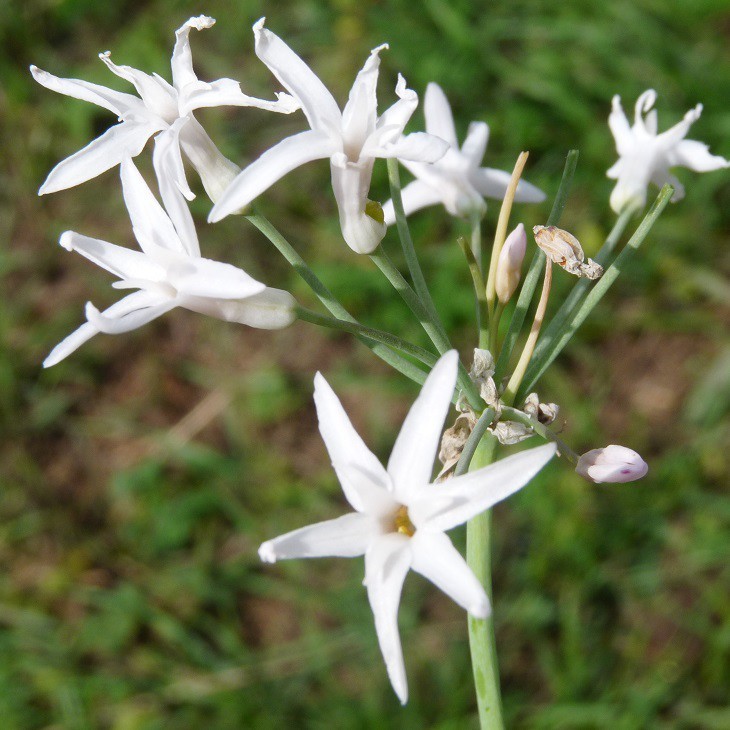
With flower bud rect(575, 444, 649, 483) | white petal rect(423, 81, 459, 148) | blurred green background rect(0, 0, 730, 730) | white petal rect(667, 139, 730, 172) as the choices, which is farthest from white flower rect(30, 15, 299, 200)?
blurred green background rect(0, 0, 730, 730)

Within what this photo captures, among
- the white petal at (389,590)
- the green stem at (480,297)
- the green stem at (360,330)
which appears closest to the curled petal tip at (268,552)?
the white petal at (389,590)

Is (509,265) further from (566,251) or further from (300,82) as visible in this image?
(300,82)

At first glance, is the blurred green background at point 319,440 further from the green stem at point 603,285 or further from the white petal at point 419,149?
the white petal at point 419,149

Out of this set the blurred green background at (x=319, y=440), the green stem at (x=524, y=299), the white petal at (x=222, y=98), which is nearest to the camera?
the white petal at (x=222, y=98)

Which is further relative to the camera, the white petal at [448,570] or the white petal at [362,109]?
the white petal at [362,109]

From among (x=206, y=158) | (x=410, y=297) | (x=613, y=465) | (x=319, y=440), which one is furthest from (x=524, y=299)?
(x=319, y=440)

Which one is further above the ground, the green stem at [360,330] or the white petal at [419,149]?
the white petal at [419,149]

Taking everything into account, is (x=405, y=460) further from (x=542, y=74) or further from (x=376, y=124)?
(x=542, y=74)
